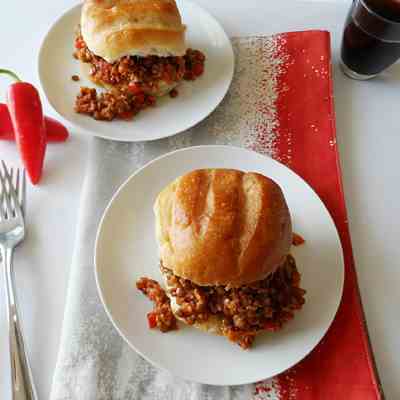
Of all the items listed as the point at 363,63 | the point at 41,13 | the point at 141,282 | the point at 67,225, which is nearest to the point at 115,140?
the point at 67,225

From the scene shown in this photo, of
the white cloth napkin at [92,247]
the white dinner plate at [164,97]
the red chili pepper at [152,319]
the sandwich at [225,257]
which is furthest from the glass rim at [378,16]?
the red chili pepper at [152,319]

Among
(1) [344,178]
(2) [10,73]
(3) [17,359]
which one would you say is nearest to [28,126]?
(2) [10,73]

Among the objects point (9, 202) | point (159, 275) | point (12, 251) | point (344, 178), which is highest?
point (9, 202)

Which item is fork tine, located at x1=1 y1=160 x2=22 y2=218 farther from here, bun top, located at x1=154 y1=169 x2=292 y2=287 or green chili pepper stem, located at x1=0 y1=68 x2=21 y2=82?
bun top, located at x1=154 y1=169 x2=292 y2=287

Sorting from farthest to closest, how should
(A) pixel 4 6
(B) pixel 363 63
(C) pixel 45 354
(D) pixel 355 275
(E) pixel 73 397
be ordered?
(A) pixel 4 6 < (B) pixel 363 63 < (D) pixel 355 275 < (C) pixel 45 354 < (E) pixel 73 397

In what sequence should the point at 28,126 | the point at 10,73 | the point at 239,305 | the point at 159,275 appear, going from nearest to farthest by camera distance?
the point at 239,305 → the point at 159,275 → the point at 28,126 → the point at 10,73

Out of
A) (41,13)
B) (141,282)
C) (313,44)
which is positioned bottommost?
(141,282)

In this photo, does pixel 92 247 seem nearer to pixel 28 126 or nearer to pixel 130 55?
pixel 28 126

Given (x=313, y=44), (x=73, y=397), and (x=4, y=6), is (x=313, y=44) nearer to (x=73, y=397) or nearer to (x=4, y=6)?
(x=4, y=6)
